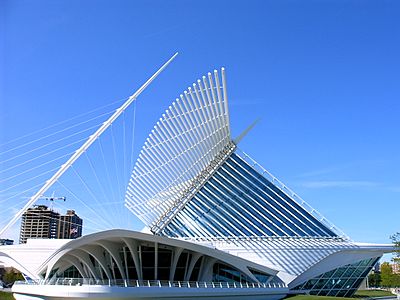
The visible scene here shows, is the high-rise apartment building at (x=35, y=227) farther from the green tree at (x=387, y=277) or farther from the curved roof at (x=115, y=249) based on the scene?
the curved roof at (x=115, y=249)

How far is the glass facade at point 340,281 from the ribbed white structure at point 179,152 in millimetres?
16259

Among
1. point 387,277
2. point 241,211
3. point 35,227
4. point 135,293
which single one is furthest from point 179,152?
point 35,227

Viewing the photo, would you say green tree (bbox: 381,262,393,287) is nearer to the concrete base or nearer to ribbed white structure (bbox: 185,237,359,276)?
→ ribbed white structure (bbox: 185,237,359,276)

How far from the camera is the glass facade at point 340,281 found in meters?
40.8

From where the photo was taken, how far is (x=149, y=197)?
45688 mm

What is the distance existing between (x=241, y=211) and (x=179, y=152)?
29.9 feet

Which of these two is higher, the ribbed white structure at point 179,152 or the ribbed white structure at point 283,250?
the ribbed white structure at point 179,152

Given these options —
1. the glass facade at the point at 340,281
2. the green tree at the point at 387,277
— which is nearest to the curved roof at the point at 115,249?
the glass facade at the point at 340,281

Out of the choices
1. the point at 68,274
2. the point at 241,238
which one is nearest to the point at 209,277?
the point at 241,238

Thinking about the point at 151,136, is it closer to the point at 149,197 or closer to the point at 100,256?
the point at 149,197

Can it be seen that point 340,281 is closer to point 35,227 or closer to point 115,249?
point 115,249

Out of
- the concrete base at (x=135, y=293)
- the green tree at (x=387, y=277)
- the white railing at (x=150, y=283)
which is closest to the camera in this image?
the concrete base at (x=135, y=293)

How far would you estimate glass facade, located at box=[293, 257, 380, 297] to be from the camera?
134 feet

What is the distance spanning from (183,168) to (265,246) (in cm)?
1187
